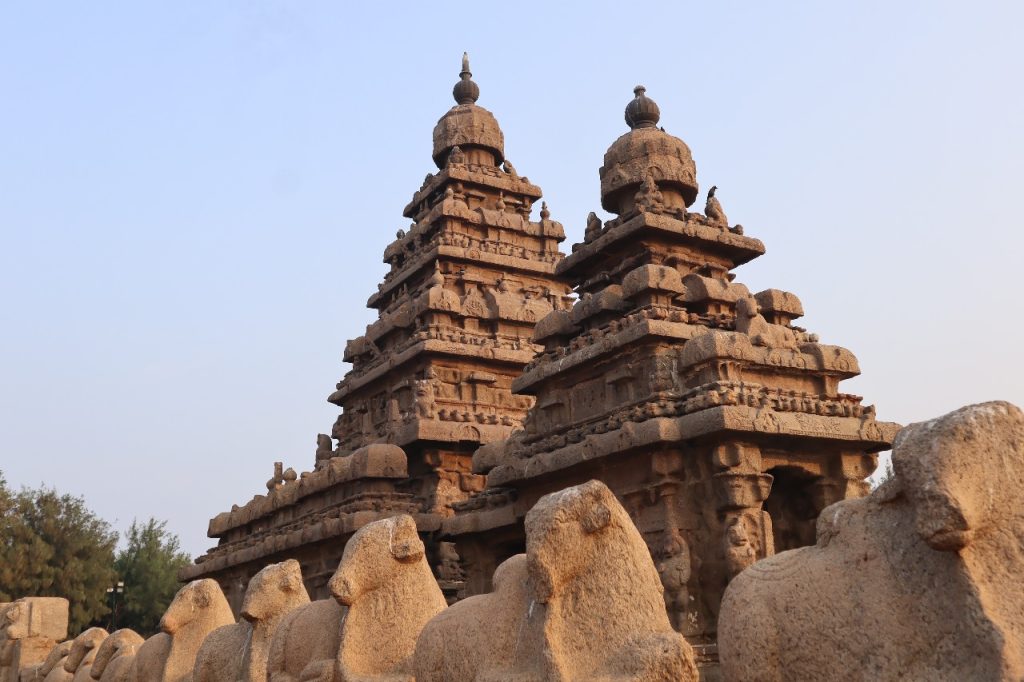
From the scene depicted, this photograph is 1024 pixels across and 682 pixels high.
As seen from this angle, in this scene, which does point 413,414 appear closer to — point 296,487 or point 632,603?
point 296,487

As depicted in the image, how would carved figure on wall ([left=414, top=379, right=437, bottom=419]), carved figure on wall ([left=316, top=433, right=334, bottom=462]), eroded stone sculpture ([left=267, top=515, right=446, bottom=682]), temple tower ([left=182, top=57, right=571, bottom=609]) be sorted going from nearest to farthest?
eroded stone sculpture ([left=267, top=515, right=446, bottom=682]), temple tower ([left=182, top=57, right=571, bottom=609]), carved figure on wall ([left=414, top=379, right=437, bottom=419]), carved figure on wall ([left=316, top=433, right=334, bottom=462])

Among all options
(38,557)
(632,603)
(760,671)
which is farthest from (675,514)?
(38,557)

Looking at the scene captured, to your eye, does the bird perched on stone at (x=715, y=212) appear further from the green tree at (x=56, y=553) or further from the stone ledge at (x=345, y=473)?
the green tree at (x=56, y=553)

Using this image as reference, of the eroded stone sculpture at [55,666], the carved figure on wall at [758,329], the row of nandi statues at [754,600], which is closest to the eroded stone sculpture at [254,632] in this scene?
the row of nandi statues at [754,600]

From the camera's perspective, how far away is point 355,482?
1922cm

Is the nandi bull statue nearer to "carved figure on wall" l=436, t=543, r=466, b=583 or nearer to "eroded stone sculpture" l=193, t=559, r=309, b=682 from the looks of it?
"eroded stone sculpture" l=193, t=559, r=309, b=682

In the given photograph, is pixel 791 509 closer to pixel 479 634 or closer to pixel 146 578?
pixel 479 634

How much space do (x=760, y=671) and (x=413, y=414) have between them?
1694 centimetres

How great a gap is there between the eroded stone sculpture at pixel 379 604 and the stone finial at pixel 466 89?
21.8 meters

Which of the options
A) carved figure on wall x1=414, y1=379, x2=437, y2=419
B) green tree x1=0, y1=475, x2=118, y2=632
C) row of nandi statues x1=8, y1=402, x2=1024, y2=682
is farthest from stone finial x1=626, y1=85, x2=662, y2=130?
green tree x1=0, y1=475, x2=118, y2=632

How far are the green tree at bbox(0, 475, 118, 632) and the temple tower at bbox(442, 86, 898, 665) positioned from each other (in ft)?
86.8

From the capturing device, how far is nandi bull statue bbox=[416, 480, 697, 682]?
4.91 meters

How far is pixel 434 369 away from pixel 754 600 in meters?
18.0

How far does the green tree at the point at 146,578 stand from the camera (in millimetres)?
43969
